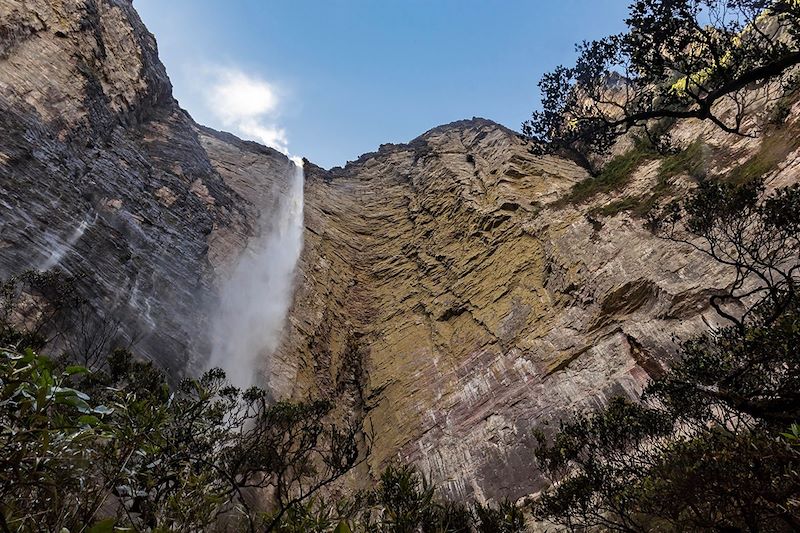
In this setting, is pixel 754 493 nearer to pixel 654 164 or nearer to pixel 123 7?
pixel 654 164

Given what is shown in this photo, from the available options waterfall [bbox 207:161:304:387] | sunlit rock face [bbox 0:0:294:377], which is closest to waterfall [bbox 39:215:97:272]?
sunlit rock face [bbox 0:0:294:377]

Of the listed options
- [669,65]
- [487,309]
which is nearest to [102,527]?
[669,65]

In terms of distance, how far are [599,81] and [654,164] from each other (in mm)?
17925

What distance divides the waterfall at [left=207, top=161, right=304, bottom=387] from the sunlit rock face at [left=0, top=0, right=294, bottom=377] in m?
0.92

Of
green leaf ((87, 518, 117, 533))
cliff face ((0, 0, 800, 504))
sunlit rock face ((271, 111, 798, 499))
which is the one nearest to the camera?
green leaf ((87, 518, 117, 533))

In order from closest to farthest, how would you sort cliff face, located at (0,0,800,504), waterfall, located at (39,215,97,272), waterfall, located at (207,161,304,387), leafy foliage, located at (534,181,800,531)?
leafy foliage, located at (534,181,800,531), waterfall, located at (39,215,97,272), cliff face, located at (0,0,800,504), waterfall, located at (207,161,304,387)

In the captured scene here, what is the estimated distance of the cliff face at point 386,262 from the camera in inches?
662

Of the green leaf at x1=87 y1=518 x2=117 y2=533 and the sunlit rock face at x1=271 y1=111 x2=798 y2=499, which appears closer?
the green leaf at x1=87 y1=518 x2=117 y2=533

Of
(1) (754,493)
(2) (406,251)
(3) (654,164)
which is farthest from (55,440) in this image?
(2) (406,251)

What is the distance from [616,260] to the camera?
19.6m

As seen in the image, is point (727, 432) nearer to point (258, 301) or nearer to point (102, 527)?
point (102, 527)

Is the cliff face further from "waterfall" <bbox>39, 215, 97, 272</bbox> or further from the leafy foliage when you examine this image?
the leafy foliage

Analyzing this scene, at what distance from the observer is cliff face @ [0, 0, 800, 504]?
1681cm

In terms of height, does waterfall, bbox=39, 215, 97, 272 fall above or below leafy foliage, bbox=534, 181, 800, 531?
above
